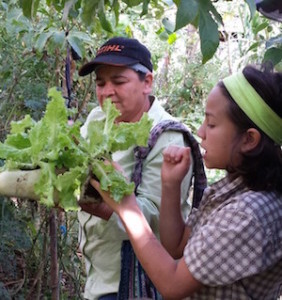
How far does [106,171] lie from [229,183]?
353 mm

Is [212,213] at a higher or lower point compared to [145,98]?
lower

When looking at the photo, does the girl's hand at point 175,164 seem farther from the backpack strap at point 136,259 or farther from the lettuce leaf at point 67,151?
the backpack strap at point 136,259

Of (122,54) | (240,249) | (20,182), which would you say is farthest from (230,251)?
(122,54)

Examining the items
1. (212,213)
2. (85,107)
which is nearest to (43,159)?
(212,213)

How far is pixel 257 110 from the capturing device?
1533 mm

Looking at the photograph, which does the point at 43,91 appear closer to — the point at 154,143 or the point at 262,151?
the point at 154,143

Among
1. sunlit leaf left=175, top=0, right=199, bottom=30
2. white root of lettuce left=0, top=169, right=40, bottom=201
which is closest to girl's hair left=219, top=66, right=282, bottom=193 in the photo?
sunlit leaf left=175, top=0, right=199, bottom=30

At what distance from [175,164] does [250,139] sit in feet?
0.94

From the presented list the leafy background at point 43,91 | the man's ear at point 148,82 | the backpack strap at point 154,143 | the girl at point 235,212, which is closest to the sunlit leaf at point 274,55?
the girl at point 235,212

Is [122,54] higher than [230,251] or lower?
higher

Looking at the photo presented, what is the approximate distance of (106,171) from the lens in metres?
1.68

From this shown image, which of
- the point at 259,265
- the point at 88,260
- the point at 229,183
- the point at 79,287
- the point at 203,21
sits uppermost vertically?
the point at 203,21

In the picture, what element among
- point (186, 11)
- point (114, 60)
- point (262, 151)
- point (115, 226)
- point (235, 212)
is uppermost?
point (186, 11)

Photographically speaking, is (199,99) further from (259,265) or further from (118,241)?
(259,265)
